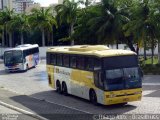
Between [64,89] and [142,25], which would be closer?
[64,89]

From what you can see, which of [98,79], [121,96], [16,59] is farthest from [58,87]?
[16,59]

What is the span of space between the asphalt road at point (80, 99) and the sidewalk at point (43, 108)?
62 cm

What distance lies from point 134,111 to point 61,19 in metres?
50.6

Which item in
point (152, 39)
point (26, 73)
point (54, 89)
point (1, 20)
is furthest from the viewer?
point (1, 20)

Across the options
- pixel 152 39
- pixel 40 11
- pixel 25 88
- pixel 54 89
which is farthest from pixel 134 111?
pixel 40 11

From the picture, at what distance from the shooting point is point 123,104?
2200 cm

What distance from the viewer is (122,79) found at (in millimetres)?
20969

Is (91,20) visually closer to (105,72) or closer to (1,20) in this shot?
(105,72)

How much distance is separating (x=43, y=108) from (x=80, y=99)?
4.12 m

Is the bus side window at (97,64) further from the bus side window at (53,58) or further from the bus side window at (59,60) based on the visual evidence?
the bus side window at (53,58)

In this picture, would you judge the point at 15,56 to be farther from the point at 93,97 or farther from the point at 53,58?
the point at 93,97

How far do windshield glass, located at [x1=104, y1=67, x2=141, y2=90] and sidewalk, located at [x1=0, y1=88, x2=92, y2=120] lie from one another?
2.13 metres

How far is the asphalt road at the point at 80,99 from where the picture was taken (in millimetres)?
20516

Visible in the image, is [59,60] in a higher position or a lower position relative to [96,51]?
lower
